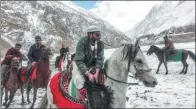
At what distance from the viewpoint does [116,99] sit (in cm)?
447

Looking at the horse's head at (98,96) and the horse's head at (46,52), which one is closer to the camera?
the horse's head at (98,96)

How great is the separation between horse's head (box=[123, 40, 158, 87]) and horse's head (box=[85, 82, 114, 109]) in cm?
50

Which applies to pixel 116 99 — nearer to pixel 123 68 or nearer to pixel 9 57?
pixel 123 68

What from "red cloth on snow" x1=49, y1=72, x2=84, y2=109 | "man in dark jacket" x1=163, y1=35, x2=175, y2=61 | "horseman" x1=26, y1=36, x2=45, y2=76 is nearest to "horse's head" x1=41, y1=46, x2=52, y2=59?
"horseman" x1=26, y1=36, x2=45, y2=76

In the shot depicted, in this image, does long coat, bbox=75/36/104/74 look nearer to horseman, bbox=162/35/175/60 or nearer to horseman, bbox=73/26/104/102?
horseman, bbox=73/26/104/102

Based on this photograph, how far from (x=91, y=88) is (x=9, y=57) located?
20.0 feet

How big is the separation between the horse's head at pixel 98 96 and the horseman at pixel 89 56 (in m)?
0.11

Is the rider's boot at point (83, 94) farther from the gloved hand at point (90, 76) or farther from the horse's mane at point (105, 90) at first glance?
the gloved hand at point (90, 76)

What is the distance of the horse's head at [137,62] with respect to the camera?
450 centimetres

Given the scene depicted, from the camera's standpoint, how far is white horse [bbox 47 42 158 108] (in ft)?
14.8

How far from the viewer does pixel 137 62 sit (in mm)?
4559

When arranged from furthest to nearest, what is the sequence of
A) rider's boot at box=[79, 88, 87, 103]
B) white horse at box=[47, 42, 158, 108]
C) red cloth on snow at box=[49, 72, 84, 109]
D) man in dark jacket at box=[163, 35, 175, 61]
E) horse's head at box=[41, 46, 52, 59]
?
man in dark jacket at box=[163, 35, 175, 61]
horse's head at box=[41, 46, 52, 59]
red cloth on snow at box=[49, 72, 84, 109]
rider's boot at box=[79, 88, 87, 103]
white horse at box=[47, 42, 158, 108]

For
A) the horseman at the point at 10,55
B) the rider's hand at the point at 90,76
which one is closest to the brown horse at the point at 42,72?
the horseman at the point at 10,55

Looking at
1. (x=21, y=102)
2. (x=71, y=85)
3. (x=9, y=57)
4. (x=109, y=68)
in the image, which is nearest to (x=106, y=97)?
(x=109, y=68)
